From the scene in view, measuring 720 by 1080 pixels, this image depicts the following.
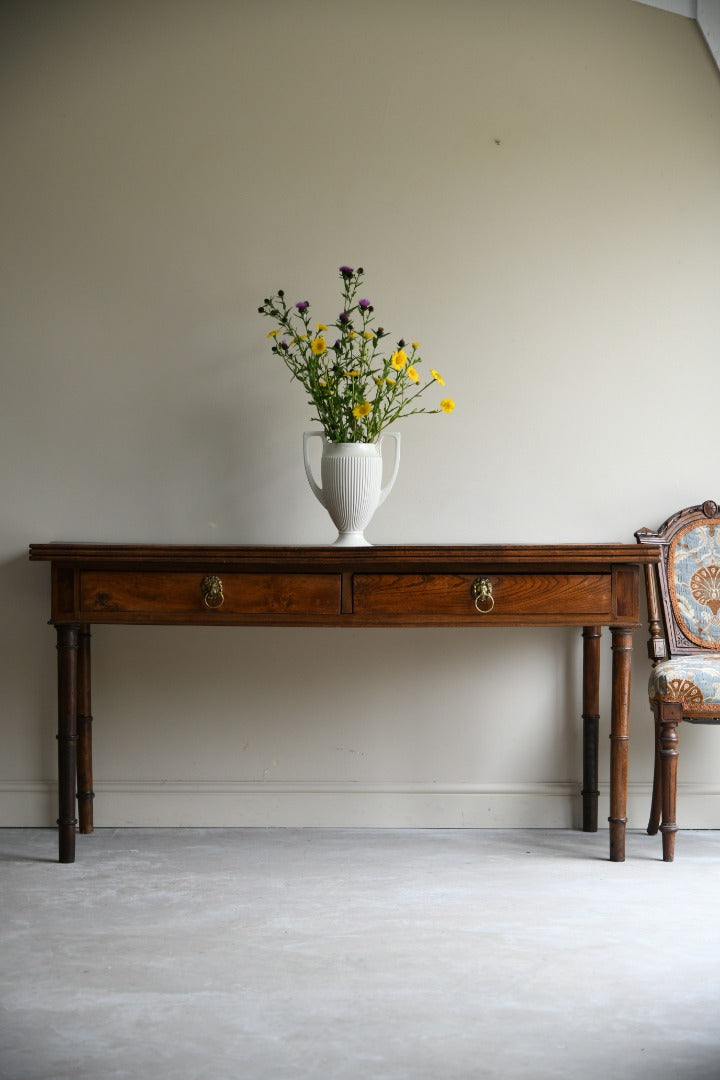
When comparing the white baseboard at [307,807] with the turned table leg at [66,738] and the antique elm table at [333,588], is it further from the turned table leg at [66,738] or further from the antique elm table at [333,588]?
the antique elm table at [333,588]

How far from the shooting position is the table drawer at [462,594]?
271cm

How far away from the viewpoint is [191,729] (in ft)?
10.4

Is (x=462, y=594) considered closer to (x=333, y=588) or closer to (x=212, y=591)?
(x=333, y=588)

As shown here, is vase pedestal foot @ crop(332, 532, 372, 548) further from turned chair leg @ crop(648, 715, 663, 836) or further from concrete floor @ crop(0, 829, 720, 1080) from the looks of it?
turned chair leg @ crop(648, 715, 663, 836)

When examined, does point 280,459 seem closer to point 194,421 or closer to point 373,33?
point 194,421

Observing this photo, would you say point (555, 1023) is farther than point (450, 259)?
No

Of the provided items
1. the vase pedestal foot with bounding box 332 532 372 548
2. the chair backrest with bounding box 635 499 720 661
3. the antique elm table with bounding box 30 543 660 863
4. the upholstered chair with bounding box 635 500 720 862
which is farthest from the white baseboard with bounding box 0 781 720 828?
the vase pedestal foot with bounding box 332 532 372 548

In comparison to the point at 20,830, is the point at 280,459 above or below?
above

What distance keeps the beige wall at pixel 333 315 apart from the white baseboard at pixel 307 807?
2 cm

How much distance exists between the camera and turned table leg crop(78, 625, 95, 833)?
3039mm

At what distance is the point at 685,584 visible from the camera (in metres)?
3.03

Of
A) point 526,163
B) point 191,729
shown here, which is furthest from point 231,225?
point 191,729

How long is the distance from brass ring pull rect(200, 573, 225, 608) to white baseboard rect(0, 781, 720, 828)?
69 centimetres

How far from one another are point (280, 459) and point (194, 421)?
0.89 feet
